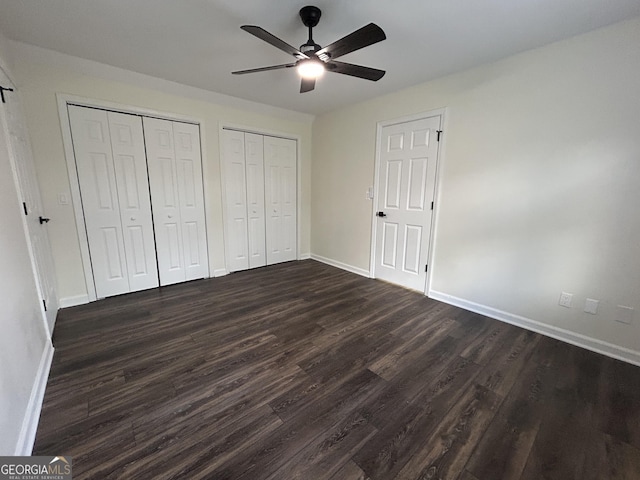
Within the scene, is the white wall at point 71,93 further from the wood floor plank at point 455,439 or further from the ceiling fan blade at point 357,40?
the wood floor plank at point 455,439

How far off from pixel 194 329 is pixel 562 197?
11.3 feet

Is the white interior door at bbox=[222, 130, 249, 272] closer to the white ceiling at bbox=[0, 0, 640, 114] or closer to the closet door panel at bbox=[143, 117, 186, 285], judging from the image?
the closet door panel at bbox=[143, 117, 186, 285]

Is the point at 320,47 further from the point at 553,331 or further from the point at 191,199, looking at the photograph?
the point at 553,331

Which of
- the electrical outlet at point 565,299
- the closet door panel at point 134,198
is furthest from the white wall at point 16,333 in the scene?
the electrical outlet at point 565,299

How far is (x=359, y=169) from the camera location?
392cm

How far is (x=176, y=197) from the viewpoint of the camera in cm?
345

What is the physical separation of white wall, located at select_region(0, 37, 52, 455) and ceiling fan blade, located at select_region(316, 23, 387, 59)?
221 cm

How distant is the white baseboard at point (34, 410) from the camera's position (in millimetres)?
1286

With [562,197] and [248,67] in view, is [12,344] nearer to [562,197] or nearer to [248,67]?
[248,67]

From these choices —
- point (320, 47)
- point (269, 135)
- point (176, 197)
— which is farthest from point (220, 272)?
point (320, 47)

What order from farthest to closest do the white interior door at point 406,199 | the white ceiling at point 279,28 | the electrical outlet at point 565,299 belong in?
1. the white interior door at point 406,199
2. the electrical outlet at point 565,299
3. the white ceiling at point 279,28

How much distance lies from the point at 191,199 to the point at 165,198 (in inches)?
12.2

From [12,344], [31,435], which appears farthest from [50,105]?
[31,435]

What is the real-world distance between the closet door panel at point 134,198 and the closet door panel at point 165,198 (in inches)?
2.8
